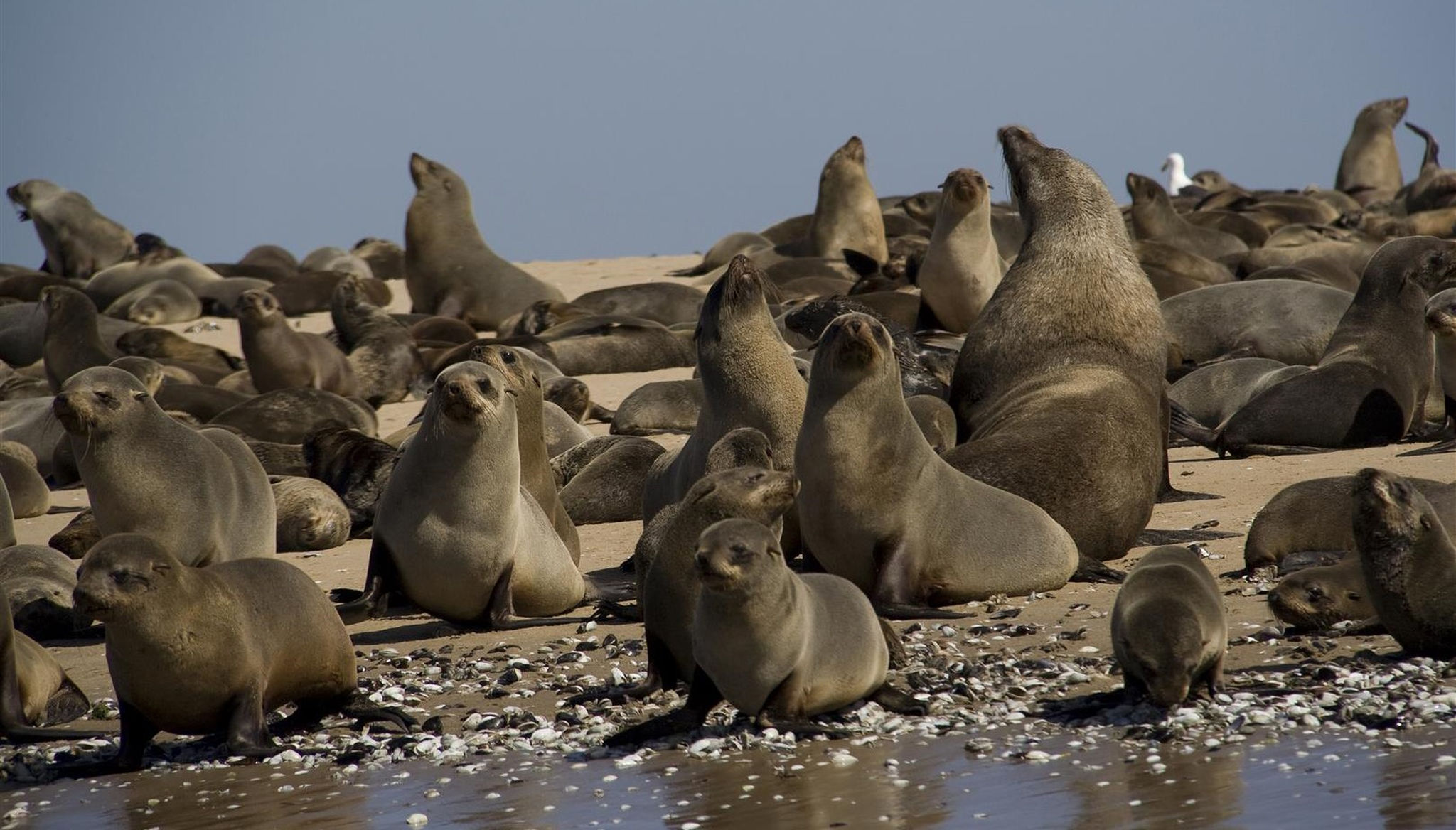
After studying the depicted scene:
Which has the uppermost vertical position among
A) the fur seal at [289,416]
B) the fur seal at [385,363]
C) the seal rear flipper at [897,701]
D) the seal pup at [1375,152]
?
the seal pup at [1375,152]

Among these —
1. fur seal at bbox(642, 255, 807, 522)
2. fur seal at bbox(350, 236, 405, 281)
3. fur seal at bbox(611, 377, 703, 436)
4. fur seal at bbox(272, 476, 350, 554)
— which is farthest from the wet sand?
fur seal at bbox(350, 236, 405, 281)

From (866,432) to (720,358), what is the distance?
1.10 m

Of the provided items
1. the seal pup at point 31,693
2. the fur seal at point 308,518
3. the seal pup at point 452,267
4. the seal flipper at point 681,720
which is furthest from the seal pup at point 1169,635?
the seal pup at point 452,267

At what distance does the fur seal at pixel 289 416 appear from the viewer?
11742 millimetres

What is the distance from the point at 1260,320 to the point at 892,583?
23.6 feet

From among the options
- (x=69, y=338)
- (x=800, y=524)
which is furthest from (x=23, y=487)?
(x=800, y=524)

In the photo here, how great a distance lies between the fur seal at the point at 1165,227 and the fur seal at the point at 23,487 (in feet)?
36.3

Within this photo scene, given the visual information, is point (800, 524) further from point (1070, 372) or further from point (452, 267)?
point (452, 267)

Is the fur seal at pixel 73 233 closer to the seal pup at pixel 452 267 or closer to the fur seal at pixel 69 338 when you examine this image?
the seal pup at pixel 452 267

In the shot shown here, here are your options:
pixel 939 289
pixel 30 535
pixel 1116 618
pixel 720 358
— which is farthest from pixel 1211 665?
pixel 939 289

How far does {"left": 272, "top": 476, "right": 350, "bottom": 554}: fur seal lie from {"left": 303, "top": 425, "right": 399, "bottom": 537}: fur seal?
21 centimetres

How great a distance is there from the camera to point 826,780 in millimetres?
4152

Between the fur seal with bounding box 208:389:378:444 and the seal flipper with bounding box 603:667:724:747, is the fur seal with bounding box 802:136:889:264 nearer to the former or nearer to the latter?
the fur seal with bounding box 208:389:378:444

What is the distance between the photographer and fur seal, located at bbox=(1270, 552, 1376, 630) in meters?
5.48
